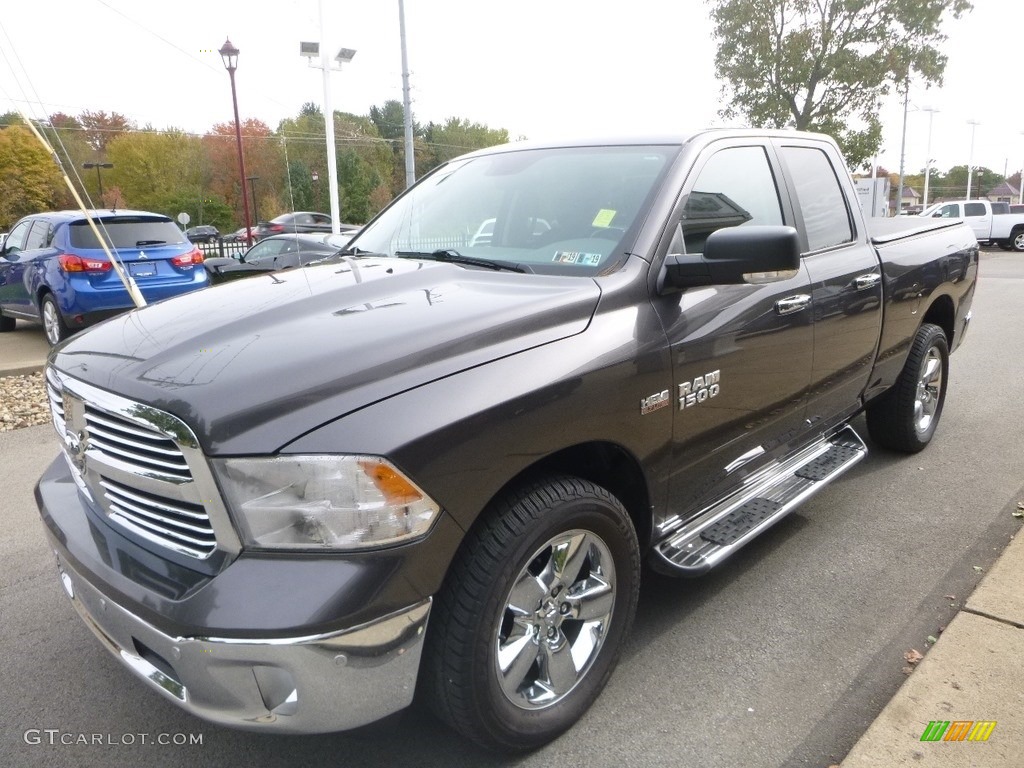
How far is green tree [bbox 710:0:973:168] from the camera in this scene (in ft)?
83.8

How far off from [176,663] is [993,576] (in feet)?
10.2

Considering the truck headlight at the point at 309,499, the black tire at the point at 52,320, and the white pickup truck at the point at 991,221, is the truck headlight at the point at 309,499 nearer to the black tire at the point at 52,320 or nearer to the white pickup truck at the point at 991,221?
the black tire at the point at 52,320

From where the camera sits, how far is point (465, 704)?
206 cm

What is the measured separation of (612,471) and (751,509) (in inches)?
36.6

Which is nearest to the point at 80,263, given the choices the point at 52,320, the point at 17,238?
the point at 52,320

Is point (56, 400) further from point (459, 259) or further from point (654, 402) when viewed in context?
point (654, 402)

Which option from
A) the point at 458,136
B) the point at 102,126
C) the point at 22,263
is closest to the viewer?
the point at 22,263

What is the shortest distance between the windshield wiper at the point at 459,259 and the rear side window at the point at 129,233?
7042 millimetres

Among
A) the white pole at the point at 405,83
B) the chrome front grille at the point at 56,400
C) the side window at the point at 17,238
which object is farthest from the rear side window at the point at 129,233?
the white pole at the point at 405,83

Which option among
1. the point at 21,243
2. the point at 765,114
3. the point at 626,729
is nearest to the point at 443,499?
the point at 626,729

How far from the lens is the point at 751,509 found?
323cm

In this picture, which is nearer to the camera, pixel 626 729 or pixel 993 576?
pixel 626 729

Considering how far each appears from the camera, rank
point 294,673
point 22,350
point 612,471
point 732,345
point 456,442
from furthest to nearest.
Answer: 1. point 22,350
2. point 732,345
3. point 612,471
4. point 456,442
5. point 294,673

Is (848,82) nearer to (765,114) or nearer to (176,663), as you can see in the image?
(765,114)
